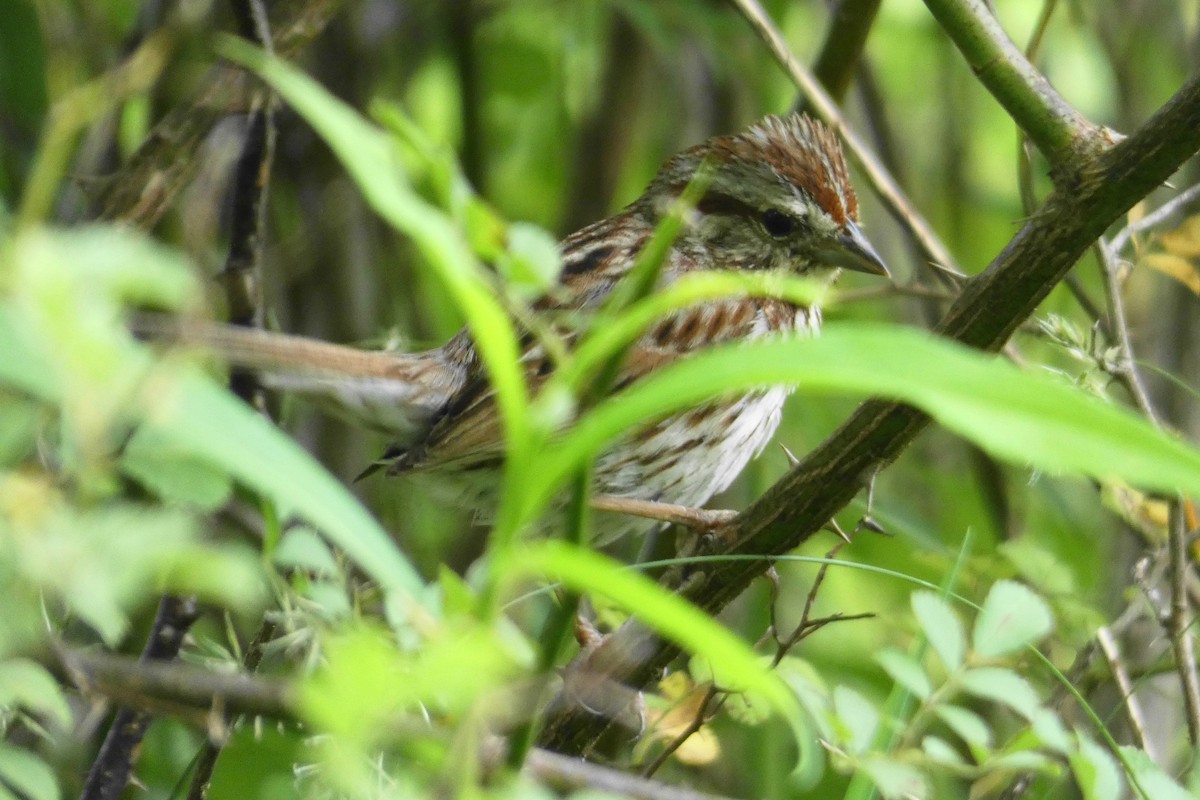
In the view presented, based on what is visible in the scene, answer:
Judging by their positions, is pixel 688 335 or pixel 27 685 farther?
pixel 688 335

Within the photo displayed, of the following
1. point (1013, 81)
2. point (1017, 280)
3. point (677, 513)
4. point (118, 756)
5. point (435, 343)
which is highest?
point (1013, 81)

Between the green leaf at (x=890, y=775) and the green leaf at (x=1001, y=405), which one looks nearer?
the green leaf at (x=1001, y=405)

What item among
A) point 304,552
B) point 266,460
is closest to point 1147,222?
point 304,552

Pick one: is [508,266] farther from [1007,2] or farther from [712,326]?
[1007,2]

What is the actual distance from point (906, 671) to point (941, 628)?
0.16ft

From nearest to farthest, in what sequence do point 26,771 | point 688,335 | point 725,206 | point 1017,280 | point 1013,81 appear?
1. point 26,771
2. point 1017,280
3. point 1013,81
4. point 688,335
5. point 725,206

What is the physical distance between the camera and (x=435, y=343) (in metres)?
2.52

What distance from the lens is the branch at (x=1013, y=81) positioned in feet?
4.91

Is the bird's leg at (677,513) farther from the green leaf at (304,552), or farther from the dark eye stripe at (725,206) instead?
the green leaf at (304,552)

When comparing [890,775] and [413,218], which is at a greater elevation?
[413,218]

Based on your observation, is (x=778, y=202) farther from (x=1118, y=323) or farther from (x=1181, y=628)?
(x=1181, y=628)

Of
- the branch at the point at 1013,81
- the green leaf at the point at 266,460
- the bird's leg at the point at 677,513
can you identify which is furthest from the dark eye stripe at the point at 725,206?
the green leaf at the point at 266,460

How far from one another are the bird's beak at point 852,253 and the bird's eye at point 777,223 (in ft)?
0.26

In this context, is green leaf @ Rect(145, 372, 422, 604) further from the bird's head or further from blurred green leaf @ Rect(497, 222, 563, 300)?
the bird's head
